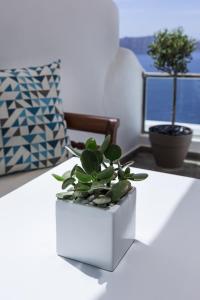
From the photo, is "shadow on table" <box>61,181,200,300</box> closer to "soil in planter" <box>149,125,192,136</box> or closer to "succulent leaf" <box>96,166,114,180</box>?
"succulent leaf" <box>96,166,114,180</box>

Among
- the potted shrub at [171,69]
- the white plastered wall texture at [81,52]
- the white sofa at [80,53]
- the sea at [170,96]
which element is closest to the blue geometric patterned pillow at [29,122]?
the white sofa at [80,53]

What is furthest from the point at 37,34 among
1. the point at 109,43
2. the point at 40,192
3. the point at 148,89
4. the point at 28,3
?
the point at 148,89

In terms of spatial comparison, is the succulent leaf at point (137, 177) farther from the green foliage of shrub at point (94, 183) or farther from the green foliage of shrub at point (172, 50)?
the green foliage of shrub at point (172, 50)

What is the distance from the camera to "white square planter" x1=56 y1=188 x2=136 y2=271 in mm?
747

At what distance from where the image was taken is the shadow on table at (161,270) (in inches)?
27.6

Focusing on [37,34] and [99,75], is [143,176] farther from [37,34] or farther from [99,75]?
[99,75]

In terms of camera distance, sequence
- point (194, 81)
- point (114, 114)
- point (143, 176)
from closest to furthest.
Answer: point (143, 176) < point (114, 114) < point (194, 81)

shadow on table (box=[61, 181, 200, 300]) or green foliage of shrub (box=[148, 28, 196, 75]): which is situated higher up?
green foliage of shrub (box=[148, 28, 196, 75])

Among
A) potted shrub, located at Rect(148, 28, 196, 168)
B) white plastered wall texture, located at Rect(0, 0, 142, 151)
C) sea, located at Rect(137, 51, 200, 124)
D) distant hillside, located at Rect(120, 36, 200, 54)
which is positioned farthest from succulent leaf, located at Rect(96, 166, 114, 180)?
distant hillside, located at Rect(120, 36, 200, 54)

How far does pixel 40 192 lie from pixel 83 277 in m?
0.47

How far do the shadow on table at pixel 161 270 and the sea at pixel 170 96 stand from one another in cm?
267

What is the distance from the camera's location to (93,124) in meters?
1.98

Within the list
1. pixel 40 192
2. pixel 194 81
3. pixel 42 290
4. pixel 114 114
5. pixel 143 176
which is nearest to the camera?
pixel 42 290

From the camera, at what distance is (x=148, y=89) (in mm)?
3693
